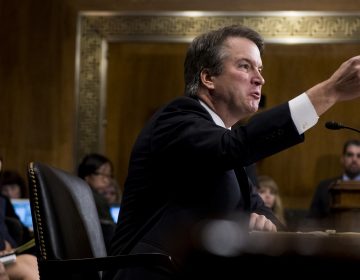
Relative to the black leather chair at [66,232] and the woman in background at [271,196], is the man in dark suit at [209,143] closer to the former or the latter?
the black leather chair at [66,232]

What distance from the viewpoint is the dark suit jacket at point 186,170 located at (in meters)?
2.04

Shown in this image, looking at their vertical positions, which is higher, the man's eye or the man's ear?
the man's eye

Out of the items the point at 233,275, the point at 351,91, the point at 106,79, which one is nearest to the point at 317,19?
the point at 106,79

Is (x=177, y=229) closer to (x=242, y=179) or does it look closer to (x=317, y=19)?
(x=242, y=179)

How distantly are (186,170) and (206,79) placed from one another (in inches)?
16.2

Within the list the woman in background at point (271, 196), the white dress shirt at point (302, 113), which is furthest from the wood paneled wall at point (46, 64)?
the white dress shirt at point (302, 113)

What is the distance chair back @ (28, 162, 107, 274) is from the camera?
2164 mm

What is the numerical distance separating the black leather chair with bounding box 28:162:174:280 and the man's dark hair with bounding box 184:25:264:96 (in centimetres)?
46

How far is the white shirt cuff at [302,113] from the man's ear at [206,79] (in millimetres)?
471

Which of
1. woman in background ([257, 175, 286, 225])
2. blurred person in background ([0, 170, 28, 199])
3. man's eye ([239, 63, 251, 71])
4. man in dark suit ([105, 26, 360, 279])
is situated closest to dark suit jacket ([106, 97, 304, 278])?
man in dark suit ([105, 26, 360, 279])

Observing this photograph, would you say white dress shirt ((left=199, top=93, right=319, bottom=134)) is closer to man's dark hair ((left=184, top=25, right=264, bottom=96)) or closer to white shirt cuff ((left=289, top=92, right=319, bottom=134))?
white shirt cuff ((left=289, top=92, right=319, bottom=134))

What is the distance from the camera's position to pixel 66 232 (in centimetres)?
224

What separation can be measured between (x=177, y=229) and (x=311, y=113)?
463 millimetres

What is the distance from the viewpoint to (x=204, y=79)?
247 cm
